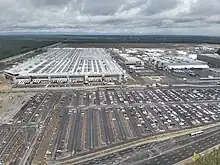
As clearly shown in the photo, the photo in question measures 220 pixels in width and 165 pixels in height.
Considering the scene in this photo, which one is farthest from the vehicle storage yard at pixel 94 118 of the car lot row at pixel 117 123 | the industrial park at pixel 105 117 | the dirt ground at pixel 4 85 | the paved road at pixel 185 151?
the dirt ground at pixel 4 85

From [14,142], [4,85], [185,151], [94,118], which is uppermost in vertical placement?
[14,142]

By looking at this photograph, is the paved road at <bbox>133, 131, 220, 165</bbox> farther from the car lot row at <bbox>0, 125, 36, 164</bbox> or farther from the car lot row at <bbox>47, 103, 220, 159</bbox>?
the car lot row at <bbox>0, 125, 36, 164</bbox>

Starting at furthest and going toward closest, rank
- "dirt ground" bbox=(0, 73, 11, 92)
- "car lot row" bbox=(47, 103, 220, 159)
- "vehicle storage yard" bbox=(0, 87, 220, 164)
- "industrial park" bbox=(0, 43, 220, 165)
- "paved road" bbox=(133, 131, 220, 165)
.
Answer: "dirt ground" bbox=(0, 73, 11, 92), "car lot row" bbox=(47, 103, 220, 159), "vehicle storage yard" bbox=(0, 87, 220, 164), "industrial park" bbox=(0, 43, 220, 165), "paved road" bbox=(133, 131, 220, 165)

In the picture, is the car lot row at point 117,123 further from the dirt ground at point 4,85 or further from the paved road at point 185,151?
the dirt ground at point 4,85

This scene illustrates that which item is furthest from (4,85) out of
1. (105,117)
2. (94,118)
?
(105,117)

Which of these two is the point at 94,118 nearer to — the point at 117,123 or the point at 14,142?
the point at 117,123

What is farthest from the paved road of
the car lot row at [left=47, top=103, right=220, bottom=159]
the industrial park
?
the car lot row at [left=47, top=103, right=220, bottom=159]
